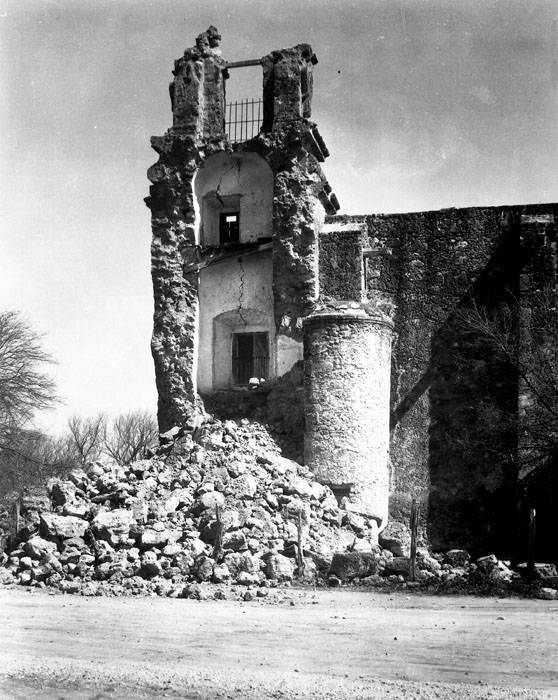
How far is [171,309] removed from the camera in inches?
837

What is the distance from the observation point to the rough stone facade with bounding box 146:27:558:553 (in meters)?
19.1

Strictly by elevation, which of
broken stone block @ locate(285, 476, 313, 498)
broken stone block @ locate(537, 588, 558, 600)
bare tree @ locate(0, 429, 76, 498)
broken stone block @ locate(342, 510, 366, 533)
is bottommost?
broken stone block @ locate(537, 588, 558, 600)

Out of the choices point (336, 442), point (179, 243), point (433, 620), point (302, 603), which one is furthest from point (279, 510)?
point (179, 243)

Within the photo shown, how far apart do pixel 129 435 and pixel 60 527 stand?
32.2 meters

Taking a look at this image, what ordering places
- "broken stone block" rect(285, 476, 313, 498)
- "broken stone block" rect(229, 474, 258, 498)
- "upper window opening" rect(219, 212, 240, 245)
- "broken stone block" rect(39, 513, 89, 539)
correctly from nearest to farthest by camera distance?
"broken stone block" rect(39, 513, 89, 539) < "broken stone block" rect(229, 474, 258, 498) < "broken stone block" rect(285, 476, 313, 498) < "upper window opening" rect(219, 212, 240, 245)

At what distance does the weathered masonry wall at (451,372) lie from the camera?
19.7m

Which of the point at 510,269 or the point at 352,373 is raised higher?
the point at 510,269

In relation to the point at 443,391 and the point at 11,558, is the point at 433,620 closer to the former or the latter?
the point at 11,558

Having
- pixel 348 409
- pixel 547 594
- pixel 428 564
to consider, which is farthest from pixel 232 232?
pixel 547 594

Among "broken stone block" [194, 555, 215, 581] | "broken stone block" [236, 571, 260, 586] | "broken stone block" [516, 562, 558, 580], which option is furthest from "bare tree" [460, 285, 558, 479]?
"broken stone block" [194, 555, 215, 581]

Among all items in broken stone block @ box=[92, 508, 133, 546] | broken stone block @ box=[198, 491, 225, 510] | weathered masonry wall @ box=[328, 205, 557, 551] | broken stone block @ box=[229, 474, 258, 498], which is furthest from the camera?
weathered masonry wall @ box=[328, 205, 557, 551]

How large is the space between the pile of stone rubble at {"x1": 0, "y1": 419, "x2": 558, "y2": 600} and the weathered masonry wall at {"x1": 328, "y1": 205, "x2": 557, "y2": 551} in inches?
62.8

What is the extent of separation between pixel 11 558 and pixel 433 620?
22.6ft

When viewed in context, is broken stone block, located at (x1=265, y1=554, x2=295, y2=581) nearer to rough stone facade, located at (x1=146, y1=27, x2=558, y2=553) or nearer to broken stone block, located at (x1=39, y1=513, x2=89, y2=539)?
broken stone block, located at (x1=39, y1=513, x2=89, y2=539)
